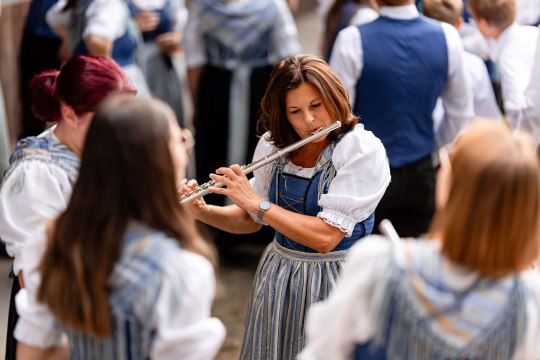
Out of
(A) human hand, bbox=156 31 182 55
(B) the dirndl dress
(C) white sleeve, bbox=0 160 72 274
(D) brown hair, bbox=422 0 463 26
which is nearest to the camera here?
(C) white sleeve, bbox=0 160 72 274

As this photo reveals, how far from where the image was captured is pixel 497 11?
3652 mm

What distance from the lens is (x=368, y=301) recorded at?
1626mm

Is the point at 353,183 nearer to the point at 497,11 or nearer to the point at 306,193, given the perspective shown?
the point at 306,193

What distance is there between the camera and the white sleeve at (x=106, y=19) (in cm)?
411

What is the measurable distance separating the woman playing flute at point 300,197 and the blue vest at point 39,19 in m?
2.48

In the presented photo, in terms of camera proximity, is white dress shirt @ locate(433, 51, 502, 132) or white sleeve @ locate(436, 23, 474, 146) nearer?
white sleeve @ locate(436, 23, 474, 146)

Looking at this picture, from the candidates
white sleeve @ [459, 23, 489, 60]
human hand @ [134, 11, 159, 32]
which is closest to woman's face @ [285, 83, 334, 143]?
white sleeve @ [459, 23, 489, 60]

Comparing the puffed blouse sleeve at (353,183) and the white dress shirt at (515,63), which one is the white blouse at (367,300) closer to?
the puffed blouse sleeve at (353,183)

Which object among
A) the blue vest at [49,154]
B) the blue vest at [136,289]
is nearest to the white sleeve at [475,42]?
the blue vest at [49,154]

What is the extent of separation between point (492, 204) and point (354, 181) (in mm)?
797

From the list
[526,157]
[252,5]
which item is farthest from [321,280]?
[252,5]

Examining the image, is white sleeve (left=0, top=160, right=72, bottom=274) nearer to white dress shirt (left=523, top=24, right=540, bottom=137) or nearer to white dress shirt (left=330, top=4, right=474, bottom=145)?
white dress shirt (left=330, top=4, right=474, bottom=145)

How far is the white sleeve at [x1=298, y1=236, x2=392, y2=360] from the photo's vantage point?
5.30ft

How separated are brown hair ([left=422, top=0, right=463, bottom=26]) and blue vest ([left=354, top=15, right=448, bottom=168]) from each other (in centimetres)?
27
